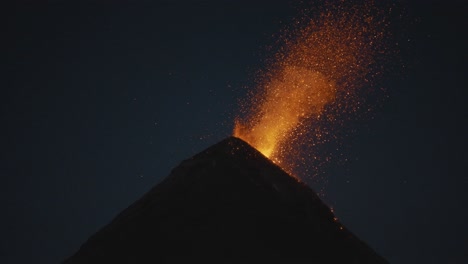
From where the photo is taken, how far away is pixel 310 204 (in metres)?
11.9

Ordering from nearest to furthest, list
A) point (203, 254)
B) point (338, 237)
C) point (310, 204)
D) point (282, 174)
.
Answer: point (203, 254) → point (338, 237) → point (310, 204) → point (282, 174)

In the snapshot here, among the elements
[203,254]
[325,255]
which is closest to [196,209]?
[203,254]

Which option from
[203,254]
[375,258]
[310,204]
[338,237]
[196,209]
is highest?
[196,209]

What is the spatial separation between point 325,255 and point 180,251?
11.1ft

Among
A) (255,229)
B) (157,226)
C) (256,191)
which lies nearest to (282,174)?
(256,191)

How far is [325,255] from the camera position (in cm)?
943

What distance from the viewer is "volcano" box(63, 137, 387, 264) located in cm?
888

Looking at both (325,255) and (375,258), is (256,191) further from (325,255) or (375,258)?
(375,258)

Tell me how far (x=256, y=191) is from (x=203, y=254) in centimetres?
290

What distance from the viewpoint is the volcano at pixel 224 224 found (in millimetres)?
8883

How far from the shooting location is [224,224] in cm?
948

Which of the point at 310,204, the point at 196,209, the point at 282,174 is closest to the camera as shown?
the point at 196,209

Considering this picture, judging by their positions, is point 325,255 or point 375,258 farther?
point 375,258

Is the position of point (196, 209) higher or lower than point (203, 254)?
higher
